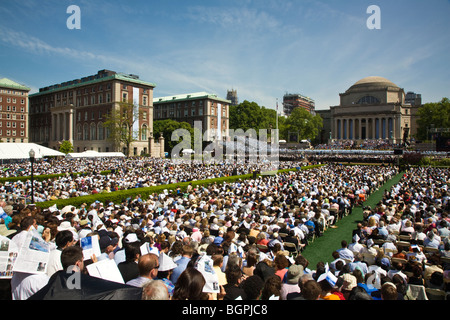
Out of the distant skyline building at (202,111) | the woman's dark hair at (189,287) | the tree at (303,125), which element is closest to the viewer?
the woman's dark hair at (189,287)

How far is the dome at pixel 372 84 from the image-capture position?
8862 centimetres

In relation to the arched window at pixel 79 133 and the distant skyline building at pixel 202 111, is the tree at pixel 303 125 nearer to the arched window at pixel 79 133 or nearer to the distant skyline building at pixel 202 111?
the distant skyline building at pixel 202 111

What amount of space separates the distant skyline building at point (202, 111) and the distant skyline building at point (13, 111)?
3787 cm

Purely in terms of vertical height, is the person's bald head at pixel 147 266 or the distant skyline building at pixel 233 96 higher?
the distant skyline building at pixel 233 96

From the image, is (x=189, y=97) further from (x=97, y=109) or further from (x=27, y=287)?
(x=27, y=287)

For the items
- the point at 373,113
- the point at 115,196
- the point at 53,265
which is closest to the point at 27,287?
the point at 53,265

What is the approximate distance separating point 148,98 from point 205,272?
7033cm

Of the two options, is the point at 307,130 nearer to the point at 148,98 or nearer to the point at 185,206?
the point at 148,98

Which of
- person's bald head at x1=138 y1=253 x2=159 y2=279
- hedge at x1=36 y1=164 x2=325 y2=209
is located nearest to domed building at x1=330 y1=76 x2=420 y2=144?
hedge at x1=36 y1=164 x2=325 y2=209

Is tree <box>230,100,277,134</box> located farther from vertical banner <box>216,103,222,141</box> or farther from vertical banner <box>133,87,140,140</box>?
vertical banner <box>133,87,140,140</box>

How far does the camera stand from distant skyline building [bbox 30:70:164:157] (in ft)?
211

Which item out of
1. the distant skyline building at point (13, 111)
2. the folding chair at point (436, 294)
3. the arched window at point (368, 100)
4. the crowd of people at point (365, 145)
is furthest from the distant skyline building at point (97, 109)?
the arched window at point (368, 100)

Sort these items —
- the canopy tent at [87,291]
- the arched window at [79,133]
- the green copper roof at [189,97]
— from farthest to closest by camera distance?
the green copper roof at [189,97], the arched window at [79,133], the canopy tent at [87,291]

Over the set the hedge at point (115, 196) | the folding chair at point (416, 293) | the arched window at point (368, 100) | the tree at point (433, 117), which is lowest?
the folding chair at point (416, 293)
